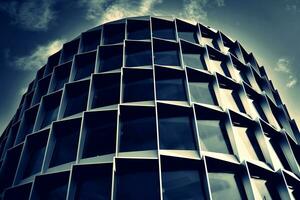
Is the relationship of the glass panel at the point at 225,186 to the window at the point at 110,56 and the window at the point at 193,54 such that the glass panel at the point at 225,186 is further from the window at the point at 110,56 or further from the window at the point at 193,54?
the window at the point at 110,56

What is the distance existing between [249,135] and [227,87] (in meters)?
2.33

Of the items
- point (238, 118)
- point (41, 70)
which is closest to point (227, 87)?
point (238, 118)

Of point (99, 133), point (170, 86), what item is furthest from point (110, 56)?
point (99, 133)

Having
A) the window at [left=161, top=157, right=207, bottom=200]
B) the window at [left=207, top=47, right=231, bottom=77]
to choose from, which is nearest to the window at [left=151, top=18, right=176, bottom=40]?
the window at [left=207, top=47, right=231, bottom=77]

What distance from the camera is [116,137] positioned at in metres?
9.35

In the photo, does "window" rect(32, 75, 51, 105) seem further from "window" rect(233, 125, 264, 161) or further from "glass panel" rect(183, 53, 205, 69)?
"window" rect(233, 125, 264, 161)

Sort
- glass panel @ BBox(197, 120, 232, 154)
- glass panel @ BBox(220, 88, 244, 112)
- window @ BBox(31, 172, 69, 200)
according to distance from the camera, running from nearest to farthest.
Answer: window @ BBox(31, 172, 69, 200)
glass panel @ BBox(197, 120, 232, 154)
glass panel @ BBox(220, 88, 244, 112)

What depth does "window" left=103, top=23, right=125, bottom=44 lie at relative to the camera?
50.8 feet

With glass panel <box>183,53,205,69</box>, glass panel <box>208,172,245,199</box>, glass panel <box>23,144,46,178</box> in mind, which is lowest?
glass panel <box>208,172,245,199</box>

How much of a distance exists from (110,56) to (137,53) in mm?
1205

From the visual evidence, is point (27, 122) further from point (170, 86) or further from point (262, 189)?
point (262, 189)

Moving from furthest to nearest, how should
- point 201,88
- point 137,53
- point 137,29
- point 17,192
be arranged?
point 137,29
point 137,53
point 201,88
point 17,192

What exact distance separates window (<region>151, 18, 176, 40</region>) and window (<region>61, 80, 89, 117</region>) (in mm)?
4739

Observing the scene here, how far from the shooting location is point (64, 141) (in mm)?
10695
